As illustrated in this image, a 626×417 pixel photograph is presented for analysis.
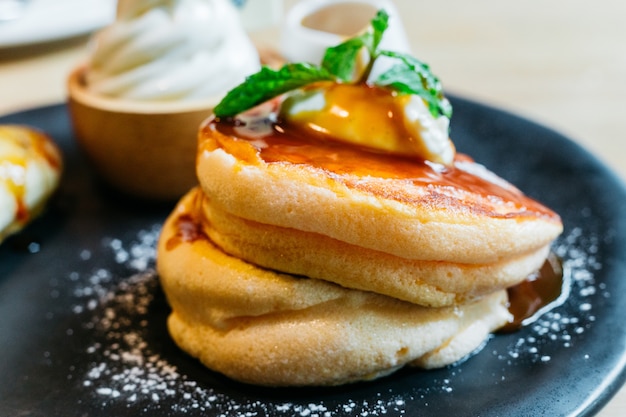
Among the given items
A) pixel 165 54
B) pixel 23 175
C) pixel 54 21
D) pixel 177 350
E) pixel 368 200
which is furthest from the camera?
pixel 54 21

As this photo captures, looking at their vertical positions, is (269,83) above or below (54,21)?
above

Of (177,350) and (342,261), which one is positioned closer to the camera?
(342,261)

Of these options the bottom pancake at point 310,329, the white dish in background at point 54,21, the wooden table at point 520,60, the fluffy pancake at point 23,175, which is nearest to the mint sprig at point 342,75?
the bottom pancake at point 310,329

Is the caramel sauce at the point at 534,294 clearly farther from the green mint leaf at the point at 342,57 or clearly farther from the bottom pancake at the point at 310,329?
the green mint leaf at the point at 342,57

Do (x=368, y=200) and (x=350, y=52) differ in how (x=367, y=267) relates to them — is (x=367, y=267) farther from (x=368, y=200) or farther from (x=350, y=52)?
(x=350, y=52)

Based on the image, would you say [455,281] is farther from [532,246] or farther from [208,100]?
[208,100]

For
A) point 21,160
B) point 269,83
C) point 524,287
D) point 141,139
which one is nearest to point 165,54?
point 141,139
